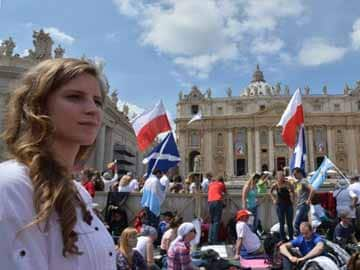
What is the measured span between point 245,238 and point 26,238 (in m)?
7.52

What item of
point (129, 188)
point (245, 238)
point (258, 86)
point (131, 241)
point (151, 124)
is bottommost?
point (245, 238)

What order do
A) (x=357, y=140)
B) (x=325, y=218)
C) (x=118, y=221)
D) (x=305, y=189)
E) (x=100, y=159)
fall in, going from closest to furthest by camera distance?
(x=305, y=189) < (x=325, y=218) < (x=118, y=221) < (x=100, y=159) < (x=357, y=140)

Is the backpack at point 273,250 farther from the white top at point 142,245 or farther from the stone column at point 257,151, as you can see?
the stone column at point 257,151

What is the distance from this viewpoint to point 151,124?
13008mm

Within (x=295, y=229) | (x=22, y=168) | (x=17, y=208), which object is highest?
(x=22, y=168)

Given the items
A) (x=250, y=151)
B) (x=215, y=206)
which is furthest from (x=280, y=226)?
(x=250, y=151)

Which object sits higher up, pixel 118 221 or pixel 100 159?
pixel 100 159

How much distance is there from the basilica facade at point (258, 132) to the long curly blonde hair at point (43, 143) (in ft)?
208

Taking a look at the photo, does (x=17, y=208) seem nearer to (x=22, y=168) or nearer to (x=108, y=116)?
(x=22, y=168)

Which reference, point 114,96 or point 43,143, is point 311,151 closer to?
point 114,96

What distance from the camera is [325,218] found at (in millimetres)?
9430

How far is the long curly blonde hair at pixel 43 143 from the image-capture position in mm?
1079

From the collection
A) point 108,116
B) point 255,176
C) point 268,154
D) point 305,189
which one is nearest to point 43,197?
point 305,189

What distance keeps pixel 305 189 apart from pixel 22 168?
8516 mm
